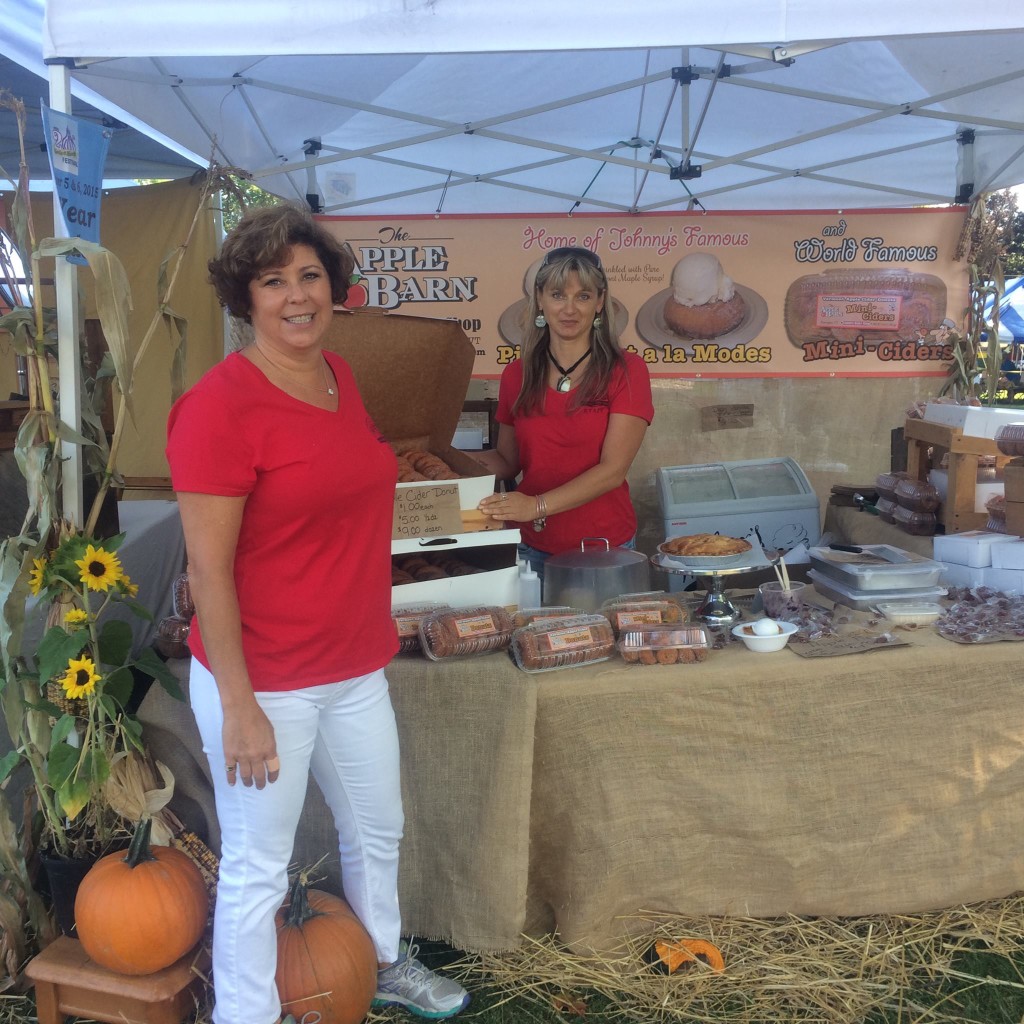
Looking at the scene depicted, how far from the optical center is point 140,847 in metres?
2.22

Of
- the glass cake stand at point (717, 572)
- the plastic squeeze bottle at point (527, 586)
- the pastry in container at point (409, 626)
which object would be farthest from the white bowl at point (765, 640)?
the pastry in container at point (409, 626)

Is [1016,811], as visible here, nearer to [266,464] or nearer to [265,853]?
[265,853]

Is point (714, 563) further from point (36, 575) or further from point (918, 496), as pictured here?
point (36, 575)

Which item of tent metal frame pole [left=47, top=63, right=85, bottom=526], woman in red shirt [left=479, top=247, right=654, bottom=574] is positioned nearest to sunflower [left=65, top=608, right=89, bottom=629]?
tent metal frame pole [left=47, top=63, right=85, bottom=526]

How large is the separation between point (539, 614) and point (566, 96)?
3.57m

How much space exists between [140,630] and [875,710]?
2.50 m

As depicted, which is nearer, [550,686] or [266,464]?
[266,464]

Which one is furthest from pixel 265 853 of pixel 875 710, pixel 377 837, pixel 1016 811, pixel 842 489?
pixel 842 489

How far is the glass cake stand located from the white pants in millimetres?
993

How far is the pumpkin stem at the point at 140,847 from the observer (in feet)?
7.25

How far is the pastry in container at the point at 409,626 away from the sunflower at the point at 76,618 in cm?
78

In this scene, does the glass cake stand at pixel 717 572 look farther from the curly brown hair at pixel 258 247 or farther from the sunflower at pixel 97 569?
the sunflower at pixel 97 569

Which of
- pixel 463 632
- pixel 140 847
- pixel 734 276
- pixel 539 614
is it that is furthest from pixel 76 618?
pixel 734 276

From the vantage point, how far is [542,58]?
465cm
